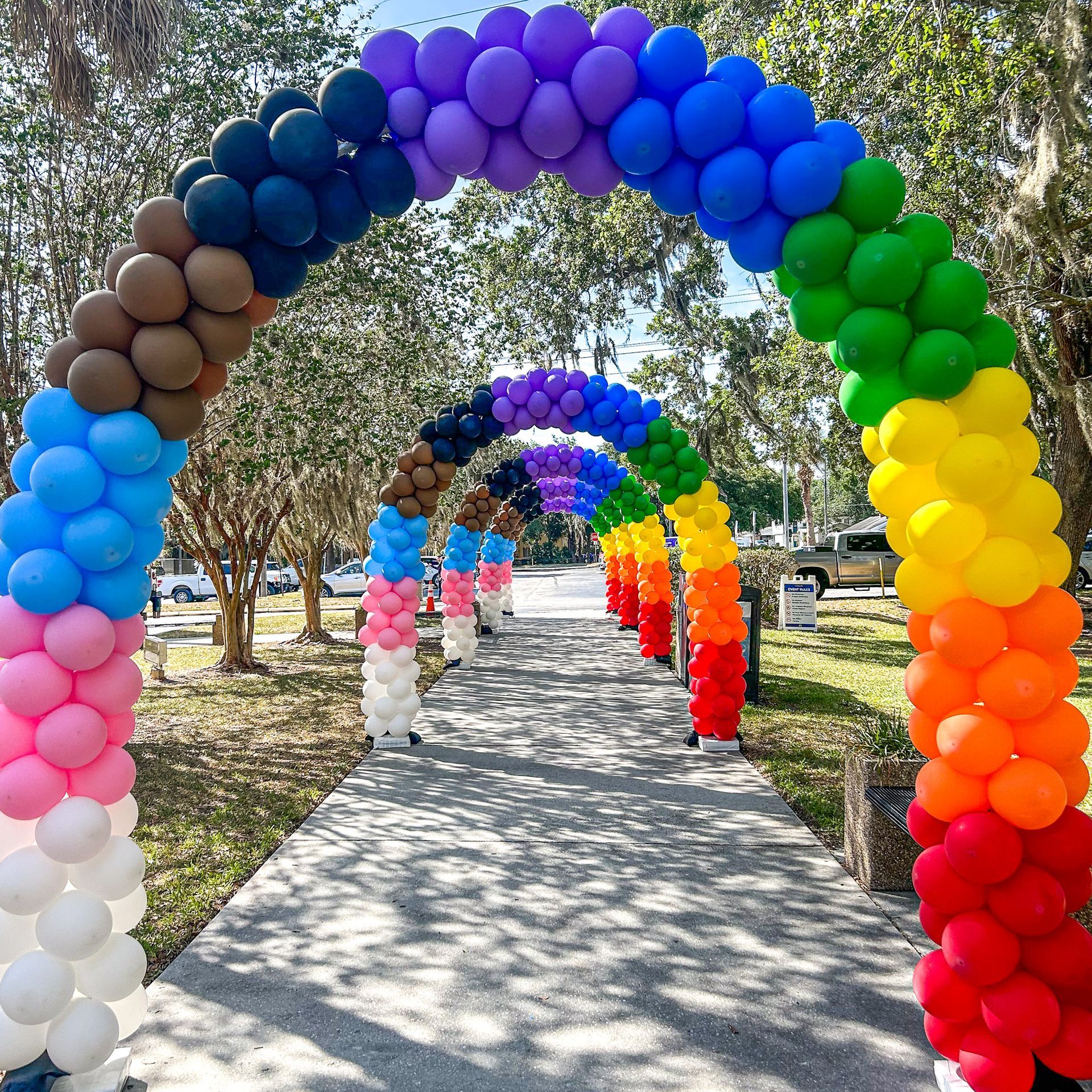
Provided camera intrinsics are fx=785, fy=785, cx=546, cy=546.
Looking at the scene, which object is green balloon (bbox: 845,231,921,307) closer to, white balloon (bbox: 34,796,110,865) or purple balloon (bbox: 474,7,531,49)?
purple balloon (bbox: 474,7,531,49)

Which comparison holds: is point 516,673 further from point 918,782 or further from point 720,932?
point 918,782

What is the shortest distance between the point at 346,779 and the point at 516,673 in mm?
5648

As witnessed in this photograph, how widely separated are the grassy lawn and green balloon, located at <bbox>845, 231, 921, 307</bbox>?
14.2 feet

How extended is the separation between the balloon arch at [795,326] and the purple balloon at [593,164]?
0.02 meters

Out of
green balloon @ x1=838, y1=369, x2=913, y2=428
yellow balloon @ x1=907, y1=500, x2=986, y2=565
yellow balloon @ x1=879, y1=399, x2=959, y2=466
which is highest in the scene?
green balloon @ x1=838, y1=369, x2=913, y2=428

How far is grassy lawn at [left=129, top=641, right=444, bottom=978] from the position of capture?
15.3ft

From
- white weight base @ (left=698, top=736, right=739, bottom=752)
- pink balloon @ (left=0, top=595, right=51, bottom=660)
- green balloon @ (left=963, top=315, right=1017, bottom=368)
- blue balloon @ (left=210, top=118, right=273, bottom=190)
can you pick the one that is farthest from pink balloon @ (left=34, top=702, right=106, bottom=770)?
white weight base @ (left=698, top=736, right=739, bottom=752)

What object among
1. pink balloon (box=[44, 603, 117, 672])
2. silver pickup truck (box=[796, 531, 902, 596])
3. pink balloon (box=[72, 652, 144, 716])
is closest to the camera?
pink balloon (box=[44, 603, 117, 672])

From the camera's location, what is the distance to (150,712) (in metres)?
10.2

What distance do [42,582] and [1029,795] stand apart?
3419mm

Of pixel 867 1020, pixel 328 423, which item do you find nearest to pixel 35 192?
pixel 328 423

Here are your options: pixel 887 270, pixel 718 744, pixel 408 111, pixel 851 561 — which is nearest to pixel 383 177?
pixel 408 111

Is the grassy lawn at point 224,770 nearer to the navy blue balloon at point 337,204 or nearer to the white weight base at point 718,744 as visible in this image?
the white weight base at point 718,744

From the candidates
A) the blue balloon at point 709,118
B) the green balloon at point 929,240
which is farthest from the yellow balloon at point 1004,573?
the blue balloon at point 709,118
